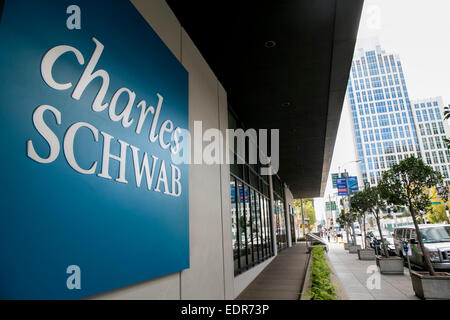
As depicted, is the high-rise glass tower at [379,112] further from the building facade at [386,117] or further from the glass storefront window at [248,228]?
the glass storefront window at [248,228]

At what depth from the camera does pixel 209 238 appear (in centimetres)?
537

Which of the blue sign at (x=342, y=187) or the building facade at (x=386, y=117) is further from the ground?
the building facade at (x=386, y=117)

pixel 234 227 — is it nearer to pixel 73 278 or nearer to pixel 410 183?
pixel 410 183

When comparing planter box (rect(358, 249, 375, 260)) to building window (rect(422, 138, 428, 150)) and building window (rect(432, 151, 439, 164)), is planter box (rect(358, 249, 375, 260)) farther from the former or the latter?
building window (rect(422, 138, 428, 150))

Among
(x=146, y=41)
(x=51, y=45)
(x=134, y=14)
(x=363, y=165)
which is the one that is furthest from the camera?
(x=363, y=165)

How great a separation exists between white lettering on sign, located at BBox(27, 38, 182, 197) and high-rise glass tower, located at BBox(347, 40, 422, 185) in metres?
120

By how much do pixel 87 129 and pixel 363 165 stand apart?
434 feet

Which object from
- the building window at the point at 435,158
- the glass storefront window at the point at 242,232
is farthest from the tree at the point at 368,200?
the building window at the point at 435,158

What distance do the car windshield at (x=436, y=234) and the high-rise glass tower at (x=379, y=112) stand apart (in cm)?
10936

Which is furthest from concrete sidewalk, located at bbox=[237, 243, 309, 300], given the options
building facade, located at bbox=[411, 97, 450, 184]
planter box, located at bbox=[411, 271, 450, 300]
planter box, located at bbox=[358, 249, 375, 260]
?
building facade, located at bbox=[411, 97, 450, 184]

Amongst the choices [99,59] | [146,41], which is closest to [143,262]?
[99,59]

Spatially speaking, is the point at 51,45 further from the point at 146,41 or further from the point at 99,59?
the point at 146,41

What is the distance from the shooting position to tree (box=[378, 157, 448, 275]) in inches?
323

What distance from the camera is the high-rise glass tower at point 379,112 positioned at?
11425cm
